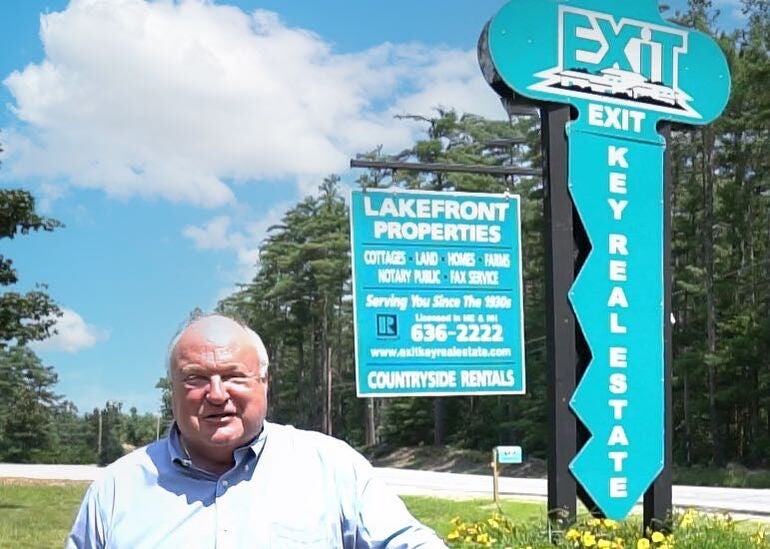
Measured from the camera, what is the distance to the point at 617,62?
6574mm

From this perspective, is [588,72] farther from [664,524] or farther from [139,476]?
[139,476]

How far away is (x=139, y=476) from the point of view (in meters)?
2.02

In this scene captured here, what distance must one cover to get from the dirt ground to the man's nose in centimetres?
2865

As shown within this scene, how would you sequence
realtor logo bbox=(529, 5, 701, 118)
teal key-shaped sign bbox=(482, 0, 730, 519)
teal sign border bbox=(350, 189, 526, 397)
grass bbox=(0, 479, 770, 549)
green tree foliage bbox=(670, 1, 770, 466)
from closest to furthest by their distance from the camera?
grass bbox=(0, 479, 770, 549), teal key-shaped sign bbox=(482, 0, 730, 519), realtor logo bbox=(529, 5, 701, 118), teal sign border bbox=(350, 189, 526, 397), green tree foliage bbox=(670, 1, 770, 466)

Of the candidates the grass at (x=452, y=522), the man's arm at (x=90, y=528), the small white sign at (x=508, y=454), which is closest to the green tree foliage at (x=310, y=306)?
the grass at (x=452, y=522)

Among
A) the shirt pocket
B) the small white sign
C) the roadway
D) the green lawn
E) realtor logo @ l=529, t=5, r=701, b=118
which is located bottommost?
the roadway

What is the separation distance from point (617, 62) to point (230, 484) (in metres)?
5.28

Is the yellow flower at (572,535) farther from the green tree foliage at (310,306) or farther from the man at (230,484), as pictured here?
the green tree foliage at (310,306)

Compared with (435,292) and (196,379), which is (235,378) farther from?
(435,292)

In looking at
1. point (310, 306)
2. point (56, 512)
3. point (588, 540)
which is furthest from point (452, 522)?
point (310, 306)

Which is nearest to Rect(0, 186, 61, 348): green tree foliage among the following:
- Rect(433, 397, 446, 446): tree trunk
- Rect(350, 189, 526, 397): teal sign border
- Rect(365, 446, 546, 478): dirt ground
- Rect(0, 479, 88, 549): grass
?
Rect(0, 479, 88, 549): grass

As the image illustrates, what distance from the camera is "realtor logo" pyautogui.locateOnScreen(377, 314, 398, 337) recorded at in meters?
7.02

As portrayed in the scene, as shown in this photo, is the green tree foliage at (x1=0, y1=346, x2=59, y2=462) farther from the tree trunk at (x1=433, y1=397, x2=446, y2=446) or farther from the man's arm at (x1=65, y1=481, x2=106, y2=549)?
the man's arm at (x1=65, y1=481, x2=106, y2=549)

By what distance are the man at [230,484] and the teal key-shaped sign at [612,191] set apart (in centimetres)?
436
